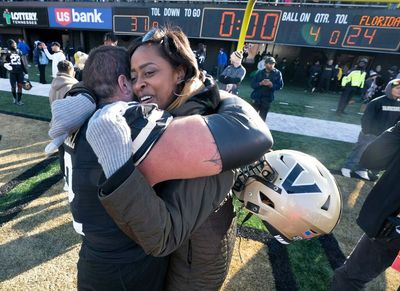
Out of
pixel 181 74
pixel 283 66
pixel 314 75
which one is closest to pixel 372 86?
pixel 314 75

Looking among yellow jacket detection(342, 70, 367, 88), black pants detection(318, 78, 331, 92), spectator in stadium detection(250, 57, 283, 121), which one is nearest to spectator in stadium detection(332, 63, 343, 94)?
black pants detection(318, 78, 331, 92)

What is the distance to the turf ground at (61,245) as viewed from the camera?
8.31 feet

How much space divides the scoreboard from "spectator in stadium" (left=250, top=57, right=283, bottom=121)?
6601 mm

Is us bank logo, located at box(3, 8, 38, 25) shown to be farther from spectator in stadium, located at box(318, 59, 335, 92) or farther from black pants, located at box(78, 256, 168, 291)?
black pants, located at box(78, 256, 168, 291)

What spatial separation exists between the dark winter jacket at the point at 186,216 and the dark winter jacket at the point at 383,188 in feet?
3.75

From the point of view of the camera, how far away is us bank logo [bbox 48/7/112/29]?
50.4ft

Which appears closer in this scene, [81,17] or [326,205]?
[326,205]

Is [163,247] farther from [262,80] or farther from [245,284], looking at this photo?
[262,80]

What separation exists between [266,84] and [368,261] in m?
5.07

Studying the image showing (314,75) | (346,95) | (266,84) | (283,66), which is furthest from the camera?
(283,66)

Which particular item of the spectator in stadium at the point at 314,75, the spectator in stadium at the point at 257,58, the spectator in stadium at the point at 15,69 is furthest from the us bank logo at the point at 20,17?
the spectator in stadium at the point at 314,75

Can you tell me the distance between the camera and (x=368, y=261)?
1.92m

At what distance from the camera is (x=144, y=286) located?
132cm

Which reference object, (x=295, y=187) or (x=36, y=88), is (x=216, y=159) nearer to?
(x=295, y=187)
